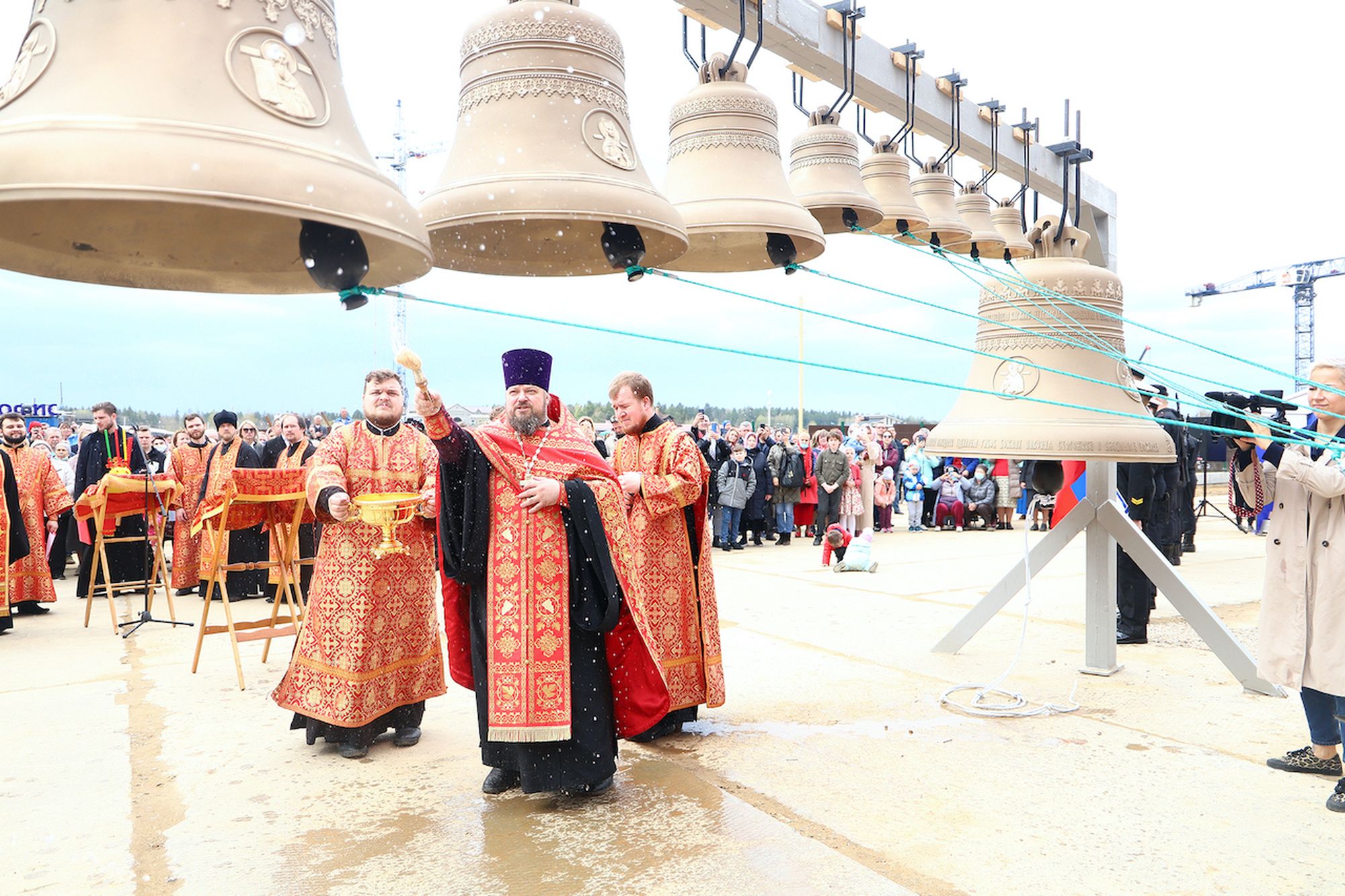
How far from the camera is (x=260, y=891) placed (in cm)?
305

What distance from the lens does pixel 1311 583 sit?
12.8ft

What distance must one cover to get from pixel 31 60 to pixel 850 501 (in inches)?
484

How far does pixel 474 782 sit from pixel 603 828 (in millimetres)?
831

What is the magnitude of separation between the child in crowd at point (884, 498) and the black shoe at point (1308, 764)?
1097cm

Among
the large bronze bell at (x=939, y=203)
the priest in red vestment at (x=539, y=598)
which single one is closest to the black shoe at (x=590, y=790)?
the priest in red vestment at (x=539, y=598)

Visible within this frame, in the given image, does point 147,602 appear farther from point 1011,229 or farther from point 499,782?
point 1011,229

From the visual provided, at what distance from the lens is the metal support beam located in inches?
155

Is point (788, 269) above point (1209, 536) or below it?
above

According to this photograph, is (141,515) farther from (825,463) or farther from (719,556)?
(825,463)

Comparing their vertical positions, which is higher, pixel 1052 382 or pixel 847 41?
pixel 847 41

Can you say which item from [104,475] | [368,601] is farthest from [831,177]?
[104,475]

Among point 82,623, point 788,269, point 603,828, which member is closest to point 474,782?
point 603,828

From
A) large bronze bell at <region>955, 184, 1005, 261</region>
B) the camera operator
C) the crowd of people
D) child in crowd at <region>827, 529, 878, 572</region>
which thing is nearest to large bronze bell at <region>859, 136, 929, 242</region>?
large bronze bell at <region>955, 184, 1005, 261</region>

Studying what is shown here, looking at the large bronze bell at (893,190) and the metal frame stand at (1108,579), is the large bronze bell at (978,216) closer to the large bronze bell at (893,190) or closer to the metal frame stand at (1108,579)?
the large bronze bell at (893,190)
